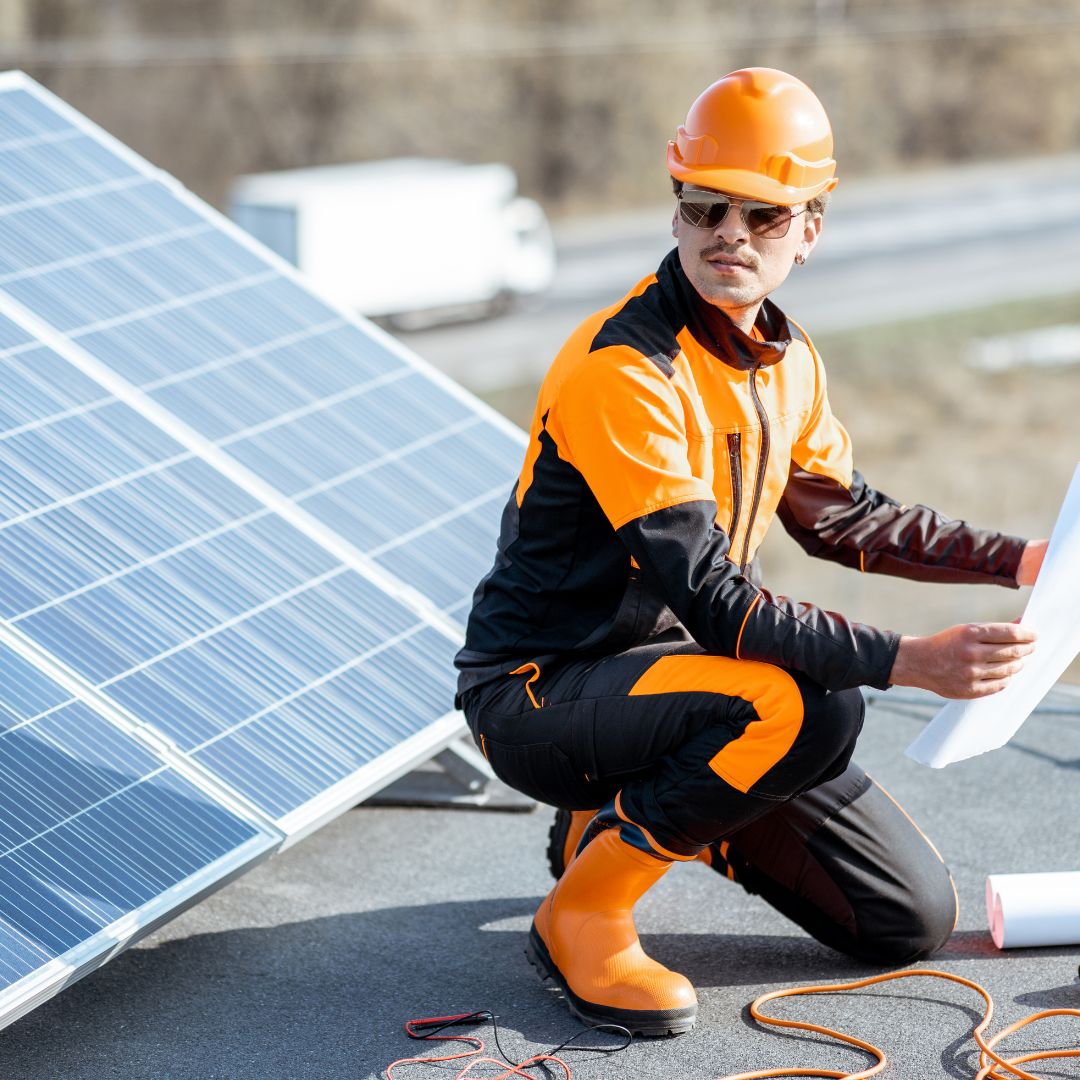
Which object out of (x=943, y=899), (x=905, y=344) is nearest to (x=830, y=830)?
(x=943, y=899)

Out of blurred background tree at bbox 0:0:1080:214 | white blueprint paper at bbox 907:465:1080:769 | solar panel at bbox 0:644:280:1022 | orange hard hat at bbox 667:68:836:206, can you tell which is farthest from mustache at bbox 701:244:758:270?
blurred background tree at bbox 0:0:1080:214

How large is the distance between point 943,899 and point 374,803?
5.55ft

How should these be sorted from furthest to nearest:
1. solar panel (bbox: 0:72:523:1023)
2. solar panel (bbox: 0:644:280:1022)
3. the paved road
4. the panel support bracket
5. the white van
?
1. the paved road
2. the white van
3. the panel support bracket
4. solar panel (bbox: 0:72:523:1023)
5. solar panel (bbox: 0:644:280:1022)

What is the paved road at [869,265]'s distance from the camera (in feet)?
76.6

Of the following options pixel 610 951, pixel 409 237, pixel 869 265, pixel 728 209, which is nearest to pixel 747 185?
pixel 728 209

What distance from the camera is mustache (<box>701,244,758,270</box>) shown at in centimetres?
323

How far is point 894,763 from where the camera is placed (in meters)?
4.80

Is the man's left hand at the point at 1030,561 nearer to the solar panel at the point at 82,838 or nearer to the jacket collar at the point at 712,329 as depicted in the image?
the jacket collar at the point at 712,329

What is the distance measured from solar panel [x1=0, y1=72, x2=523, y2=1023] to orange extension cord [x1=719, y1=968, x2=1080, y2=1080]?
1030 mm

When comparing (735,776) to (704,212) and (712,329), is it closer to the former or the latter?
(712,329)

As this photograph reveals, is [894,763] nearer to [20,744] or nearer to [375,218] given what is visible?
[20,744]

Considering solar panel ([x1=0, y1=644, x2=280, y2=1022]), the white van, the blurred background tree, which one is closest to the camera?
solar panel ([x1=0, y1=644, x2=280, y2=1022])

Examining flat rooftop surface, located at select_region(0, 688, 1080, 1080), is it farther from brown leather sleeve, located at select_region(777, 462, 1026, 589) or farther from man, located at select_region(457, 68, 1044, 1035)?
brown leather sleeve, located at select_region(777, 462, 1026, 589)

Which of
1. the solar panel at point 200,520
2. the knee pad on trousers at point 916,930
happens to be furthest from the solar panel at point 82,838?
the knee pad on trousers at point 916,930
